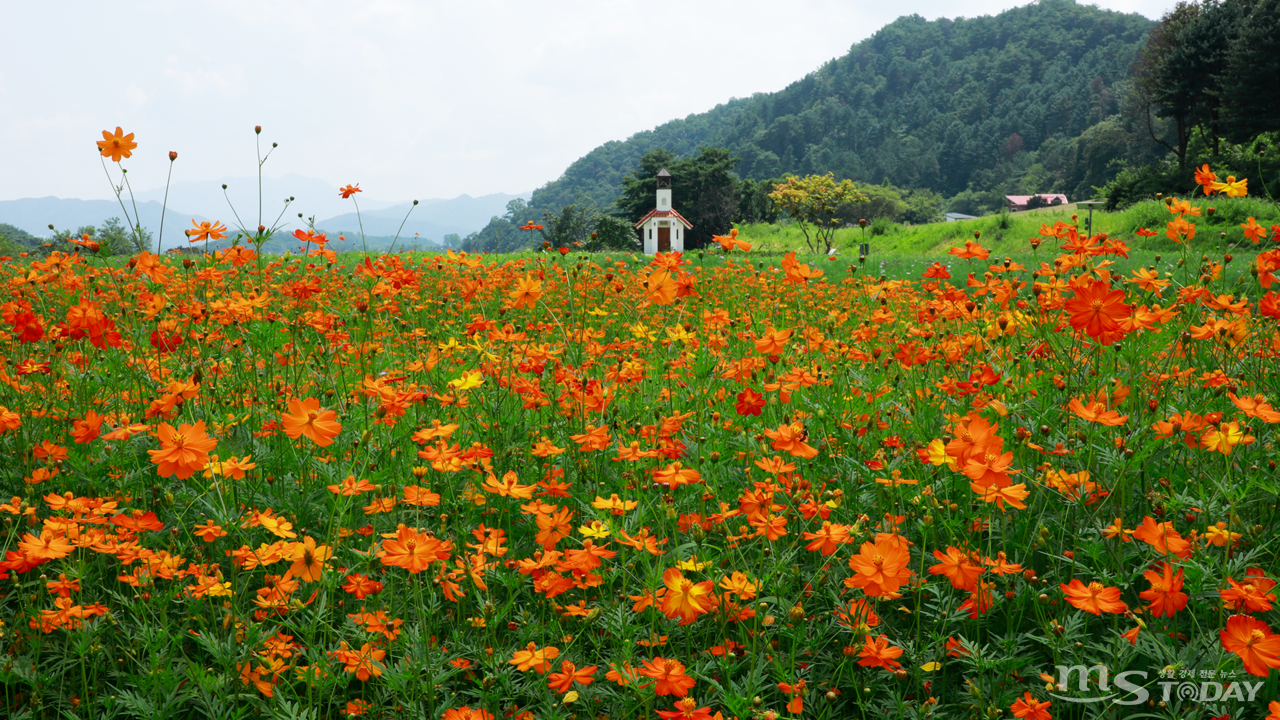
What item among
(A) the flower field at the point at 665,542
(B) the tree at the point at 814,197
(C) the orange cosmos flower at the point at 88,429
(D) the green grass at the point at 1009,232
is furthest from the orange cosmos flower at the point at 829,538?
(B) the tree at the point at 814,197

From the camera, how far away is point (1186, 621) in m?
1.26

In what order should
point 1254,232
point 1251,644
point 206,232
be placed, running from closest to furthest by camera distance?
point 1251,644 → point 1254,232 → point 206,232

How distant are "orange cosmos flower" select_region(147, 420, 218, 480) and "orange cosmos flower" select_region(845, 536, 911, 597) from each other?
106 cm

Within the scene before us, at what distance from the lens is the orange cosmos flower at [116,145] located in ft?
7.02

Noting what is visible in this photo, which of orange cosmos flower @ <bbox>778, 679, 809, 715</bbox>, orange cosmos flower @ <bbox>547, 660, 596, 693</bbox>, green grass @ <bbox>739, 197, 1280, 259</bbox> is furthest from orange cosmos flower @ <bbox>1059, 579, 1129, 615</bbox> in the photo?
green grass @ <bbox>739, 197, 1280, 259</bbox>

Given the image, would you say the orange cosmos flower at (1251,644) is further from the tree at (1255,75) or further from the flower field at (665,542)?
the tree at (1255,75)

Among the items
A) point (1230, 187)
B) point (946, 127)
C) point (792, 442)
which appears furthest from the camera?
point (946, 127)

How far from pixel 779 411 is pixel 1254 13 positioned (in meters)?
25.6

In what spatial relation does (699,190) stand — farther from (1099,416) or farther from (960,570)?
(960,570)

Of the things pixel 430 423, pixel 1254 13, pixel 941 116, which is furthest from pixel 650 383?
pixel 941 116

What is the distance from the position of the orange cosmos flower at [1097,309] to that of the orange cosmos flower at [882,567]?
67cm

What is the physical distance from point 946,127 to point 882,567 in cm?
7023

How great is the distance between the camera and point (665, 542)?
129cm

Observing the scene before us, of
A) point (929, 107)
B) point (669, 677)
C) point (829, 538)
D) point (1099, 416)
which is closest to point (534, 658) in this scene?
Answer: point (669, 677)
